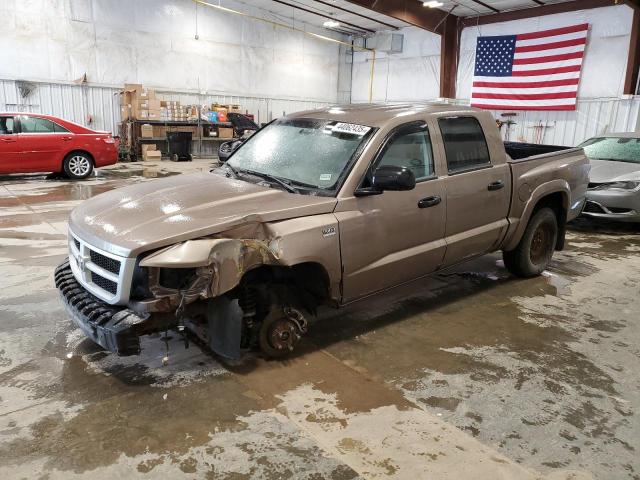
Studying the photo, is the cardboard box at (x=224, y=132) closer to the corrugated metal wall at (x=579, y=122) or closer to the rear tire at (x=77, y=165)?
the rear tire at (x=77, y=165)

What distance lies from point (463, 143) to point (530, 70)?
13.9 m

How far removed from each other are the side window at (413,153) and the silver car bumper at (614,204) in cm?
502

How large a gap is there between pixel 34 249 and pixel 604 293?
6492 mm

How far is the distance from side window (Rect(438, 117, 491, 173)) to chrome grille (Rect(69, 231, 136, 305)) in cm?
270

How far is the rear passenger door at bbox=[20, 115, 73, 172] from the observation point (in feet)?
35.3

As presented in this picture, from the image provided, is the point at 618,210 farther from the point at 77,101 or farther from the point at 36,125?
the point at 77,101

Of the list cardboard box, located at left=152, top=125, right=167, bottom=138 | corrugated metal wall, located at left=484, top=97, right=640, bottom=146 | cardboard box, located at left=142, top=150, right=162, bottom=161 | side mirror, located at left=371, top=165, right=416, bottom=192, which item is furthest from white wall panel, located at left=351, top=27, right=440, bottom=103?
side mirror, located at left=371, top=165, right=416, bottom=192

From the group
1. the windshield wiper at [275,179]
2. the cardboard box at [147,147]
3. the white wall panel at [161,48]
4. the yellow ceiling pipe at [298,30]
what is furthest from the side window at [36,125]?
the windshield wiper at [275,179]

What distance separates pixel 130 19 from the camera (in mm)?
16422

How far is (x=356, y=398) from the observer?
3035mm

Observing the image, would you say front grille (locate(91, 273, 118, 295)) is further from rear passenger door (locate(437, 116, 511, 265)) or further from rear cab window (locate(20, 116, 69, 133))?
rear cab window (locate(20, 116, 69, 133))

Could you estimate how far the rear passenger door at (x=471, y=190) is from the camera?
13.7ft

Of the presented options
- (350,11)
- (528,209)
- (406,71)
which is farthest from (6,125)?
(406,71)

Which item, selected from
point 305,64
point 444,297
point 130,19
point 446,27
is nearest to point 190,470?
point 444,297
